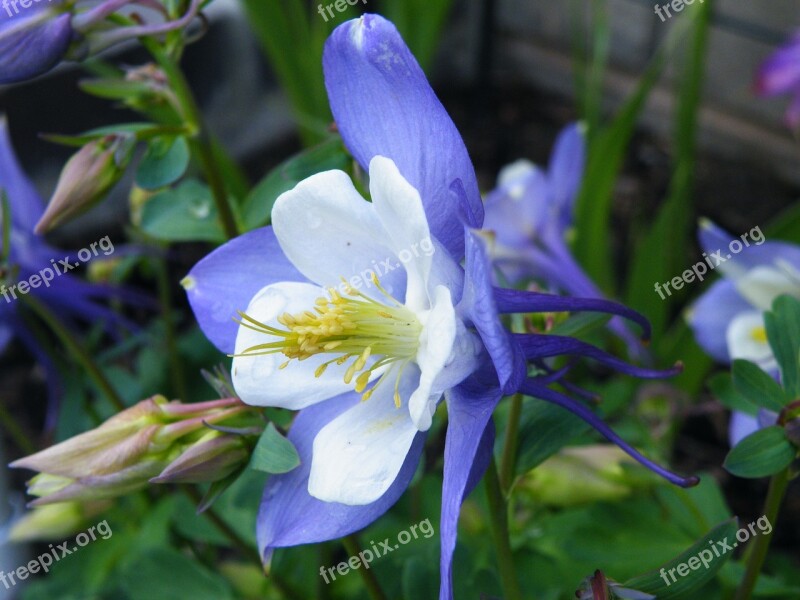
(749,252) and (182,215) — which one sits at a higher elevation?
(182,215)

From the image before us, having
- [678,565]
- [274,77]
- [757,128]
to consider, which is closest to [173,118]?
[678,565]

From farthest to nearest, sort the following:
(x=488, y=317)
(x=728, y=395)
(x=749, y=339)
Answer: (x=749, y=339) → (x=728, y=395) → (x=488, y=317)

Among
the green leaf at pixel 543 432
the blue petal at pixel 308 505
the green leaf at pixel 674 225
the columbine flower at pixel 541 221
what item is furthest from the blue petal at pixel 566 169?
the blue petal at pixel 308 505

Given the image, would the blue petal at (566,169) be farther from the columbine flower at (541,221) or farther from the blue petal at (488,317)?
the blue petal at (488,317)

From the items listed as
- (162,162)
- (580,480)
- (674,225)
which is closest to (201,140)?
(162,162)

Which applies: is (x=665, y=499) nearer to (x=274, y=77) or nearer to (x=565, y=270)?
(x=565, y=270)

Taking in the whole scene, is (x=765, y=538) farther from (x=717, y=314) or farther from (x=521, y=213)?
(x=521, y=213)
